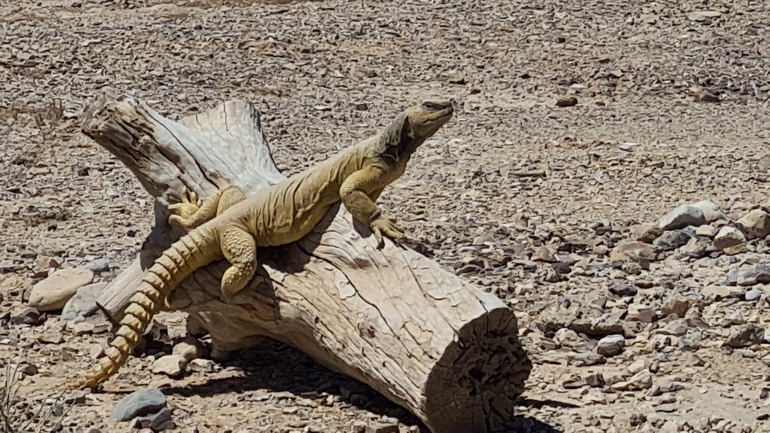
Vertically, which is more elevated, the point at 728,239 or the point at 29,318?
the point at 29,318

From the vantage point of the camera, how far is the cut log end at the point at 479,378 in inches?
197

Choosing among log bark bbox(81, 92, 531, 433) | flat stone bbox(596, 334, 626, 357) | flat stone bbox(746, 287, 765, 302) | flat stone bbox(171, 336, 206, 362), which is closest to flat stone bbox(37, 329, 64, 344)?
log bark bbox(81, 92, 531, 433)

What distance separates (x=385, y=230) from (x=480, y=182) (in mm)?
4657

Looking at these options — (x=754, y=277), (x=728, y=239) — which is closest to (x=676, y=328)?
(x=754, y=277)

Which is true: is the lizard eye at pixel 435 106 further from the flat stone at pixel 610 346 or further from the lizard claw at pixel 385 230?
the flat stone at pixel 610 346

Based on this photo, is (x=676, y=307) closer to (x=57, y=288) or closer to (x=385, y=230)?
(x=385, y=230)

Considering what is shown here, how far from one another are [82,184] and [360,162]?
18.1ft

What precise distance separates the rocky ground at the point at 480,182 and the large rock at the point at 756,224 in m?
0.01

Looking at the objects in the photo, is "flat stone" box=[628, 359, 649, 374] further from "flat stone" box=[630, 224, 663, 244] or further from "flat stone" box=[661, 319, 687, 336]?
"flat stone" box=[630, 224, 663, 244]

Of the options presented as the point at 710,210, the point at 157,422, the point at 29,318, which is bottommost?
the point at 710,210

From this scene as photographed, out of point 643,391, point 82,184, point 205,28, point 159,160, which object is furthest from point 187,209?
point 205,28

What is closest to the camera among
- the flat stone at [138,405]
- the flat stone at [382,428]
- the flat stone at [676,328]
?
the flat stone at [382,428]

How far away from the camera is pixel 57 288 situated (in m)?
7.57

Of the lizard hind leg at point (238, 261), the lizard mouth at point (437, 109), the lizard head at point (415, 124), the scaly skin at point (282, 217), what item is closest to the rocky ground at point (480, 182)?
the scaly skin at point (282, 217)
